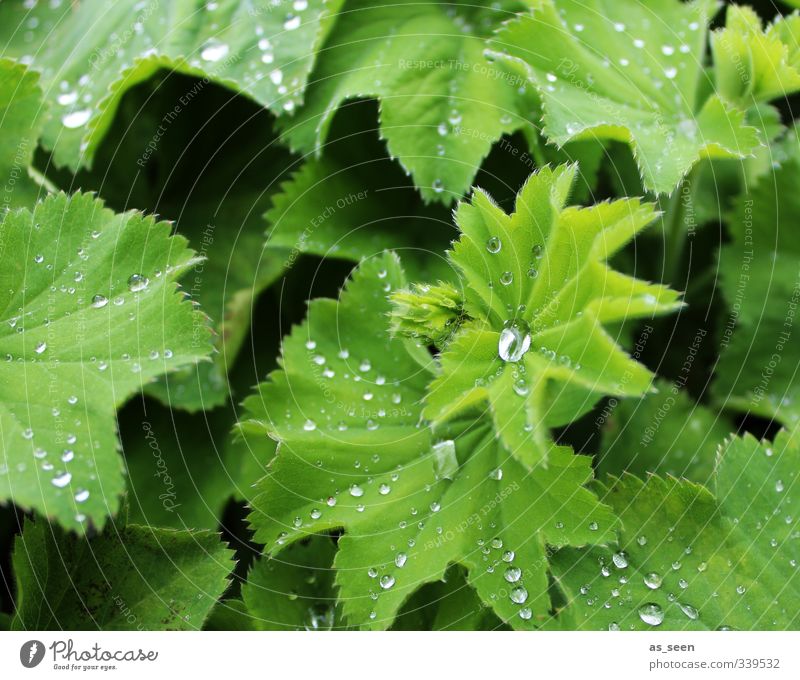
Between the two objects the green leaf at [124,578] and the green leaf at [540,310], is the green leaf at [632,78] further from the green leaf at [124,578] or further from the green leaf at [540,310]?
the green leaf at [124,578]

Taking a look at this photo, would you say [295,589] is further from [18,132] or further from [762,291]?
[762,291]

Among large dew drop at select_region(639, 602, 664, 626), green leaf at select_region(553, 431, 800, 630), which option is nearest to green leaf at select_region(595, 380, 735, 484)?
green leaf at select_region(553, 431, 800, 630)

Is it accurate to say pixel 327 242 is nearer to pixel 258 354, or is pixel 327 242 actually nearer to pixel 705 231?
pixel 258 354

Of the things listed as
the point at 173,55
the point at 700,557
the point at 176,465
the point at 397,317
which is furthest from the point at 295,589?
the point at 173,55

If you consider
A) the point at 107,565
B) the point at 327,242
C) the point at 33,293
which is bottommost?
the point at 107,565

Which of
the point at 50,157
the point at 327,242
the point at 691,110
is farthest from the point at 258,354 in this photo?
the point at 691,110

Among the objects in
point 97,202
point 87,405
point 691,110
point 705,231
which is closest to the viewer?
point 87,405
